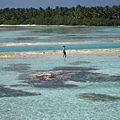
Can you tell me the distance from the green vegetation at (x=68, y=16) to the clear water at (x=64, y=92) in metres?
102

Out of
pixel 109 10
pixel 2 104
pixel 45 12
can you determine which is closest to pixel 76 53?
pixel 2 104

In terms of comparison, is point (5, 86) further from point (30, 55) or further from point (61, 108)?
point (30, 55)

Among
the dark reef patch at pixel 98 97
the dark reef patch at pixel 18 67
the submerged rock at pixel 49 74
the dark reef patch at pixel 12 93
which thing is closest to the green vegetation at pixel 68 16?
the dark reef patch at pixel 18 67

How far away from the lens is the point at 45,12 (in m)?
171

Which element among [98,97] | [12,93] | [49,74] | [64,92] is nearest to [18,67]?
[49,74]

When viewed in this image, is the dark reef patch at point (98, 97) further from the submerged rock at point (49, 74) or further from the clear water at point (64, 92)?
the submerged rock at point (49, 74)

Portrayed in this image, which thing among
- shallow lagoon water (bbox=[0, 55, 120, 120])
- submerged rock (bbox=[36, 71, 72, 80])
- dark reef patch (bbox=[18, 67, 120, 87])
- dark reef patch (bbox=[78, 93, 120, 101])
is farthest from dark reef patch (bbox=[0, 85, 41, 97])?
submerged rock (bbox=[36, 71, 72, 80])

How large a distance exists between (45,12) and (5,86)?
15069 cm

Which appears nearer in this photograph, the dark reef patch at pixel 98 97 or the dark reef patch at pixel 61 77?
the dark reef patch at pixel 98 97

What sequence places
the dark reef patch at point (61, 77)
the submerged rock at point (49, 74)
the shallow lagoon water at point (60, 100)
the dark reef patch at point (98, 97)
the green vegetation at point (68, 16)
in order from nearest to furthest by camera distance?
the shallow lagoon water at point (60, 100) < the dark reef patch at point (98, 97) < the dark reef patch at point (61, 77) < the submerged rock at point (49, 74) < the green vegetation at point (68, 16)

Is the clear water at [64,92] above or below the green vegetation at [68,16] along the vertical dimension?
below

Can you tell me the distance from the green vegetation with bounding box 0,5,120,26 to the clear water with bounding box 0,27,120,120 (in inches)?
4032

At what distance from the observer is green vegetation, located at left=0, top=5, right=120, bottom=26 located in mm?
135125

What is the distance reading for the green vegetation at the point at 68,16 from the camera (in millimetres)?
135125
